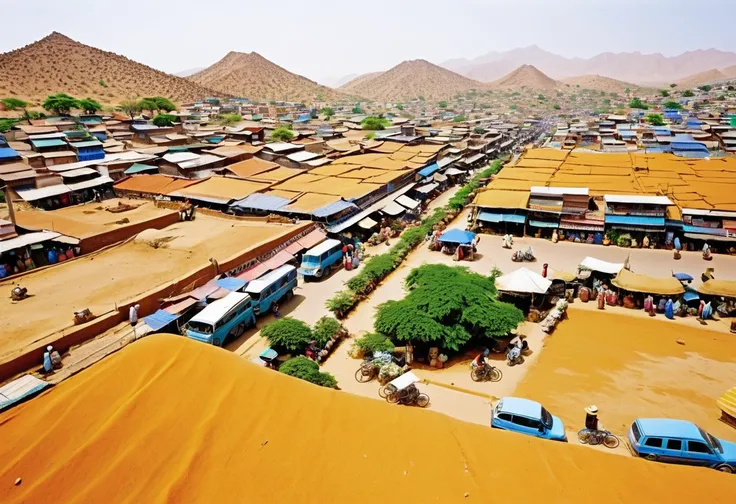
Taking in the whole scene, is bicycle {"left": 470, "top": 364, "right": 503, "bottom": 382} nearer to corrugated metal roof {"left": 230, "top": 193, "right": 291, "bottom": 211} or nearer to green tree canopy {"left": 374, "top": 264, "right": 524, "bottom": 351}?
green tree canopy {"left": 374, "top": 264, "right": 524, "bottom": 351}

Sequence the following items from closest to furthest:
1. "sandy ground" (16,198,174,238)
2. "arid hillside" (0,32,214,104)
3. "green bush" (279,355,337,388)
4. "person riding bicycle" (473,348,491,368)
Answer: "green bush" (279,355,337,388) < "person riding bicycle" (473,348,491,368) < "sandy ground" (16,198,174,238) < "arid hillside" (0,32,214,104)

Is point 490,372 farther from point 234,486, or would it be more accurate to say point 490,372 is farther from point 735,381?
point 234,486

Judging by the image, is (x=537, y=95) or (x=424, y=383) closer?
(x=424, y=383)

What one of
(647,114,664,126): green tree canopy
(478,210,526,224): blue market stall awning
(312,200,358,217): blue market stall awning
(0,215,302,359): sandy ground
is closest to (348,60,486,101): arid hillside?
(647,114,664,126): green tree canopy

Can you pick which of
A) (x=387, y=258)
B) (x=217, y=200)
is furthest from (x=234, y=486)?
(x=217, y=200)

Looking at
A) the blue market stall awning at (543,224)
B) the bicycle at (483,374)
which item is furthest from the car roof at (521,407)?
the blue market stall awning at (543,224)

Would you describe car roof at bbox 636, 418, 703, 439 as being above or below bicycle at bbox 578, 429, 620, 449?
above
